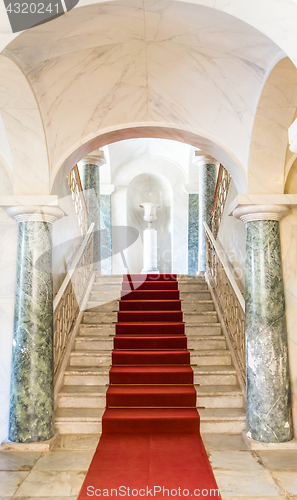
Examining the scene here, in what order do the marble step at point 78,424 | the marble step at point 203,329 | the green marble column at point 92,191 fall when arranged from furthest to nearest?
the green marble column at point 92,191
the marble step at point 203,329
the marble step at point 78,424

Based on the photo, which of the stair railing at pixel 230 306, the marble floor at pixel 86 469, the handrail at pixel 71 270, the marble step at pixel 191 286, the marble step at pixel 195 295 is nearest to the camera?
the marble floor at pixel 86 469

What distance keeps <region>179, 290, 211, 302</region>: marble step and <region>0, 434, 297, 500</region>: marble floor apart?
2.89m

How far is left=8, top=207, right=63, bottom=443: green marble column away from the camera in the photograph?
4.07 meters

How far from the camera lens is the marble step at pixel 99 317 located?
636cm

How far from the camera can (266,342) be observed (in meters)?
→ 4.20

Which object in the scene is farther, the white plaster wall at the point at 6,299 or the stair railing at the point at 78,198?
the stair railing at the point at 78,198

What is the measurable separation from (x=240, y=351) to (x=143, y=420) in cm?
152

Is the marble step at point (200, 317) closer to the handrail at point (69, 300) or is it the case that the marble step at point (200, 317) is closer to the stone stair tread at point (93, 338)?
the stone stair tread at point (93, 338)

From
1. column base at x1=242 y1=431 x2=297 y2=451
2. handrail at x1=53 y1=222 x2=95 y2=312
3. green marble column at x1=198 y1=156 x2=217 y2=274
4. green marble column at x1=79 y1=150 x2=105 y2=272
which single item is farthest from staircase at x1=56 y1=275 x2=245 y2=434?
green marble column at x1=198 y1=156 x2=217 y2=274

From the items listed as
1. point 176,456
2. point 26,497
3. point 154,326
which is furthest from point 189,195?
point 26,497

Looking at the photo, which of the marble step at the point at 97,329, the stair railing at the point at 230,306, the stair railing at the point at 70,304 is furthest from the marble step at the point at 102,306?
the stair railing at the point at 230,306

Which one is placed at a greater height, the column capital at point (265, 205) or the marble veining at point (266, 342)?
the column capital at point (265, 205)

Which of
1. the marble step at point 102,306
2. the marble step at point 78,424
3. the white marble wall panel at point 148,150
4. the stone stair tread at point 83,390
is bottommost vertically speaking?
the marble step at point 78,424

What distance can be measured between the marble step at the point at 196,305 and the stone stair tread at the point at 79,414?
7.91 ft
